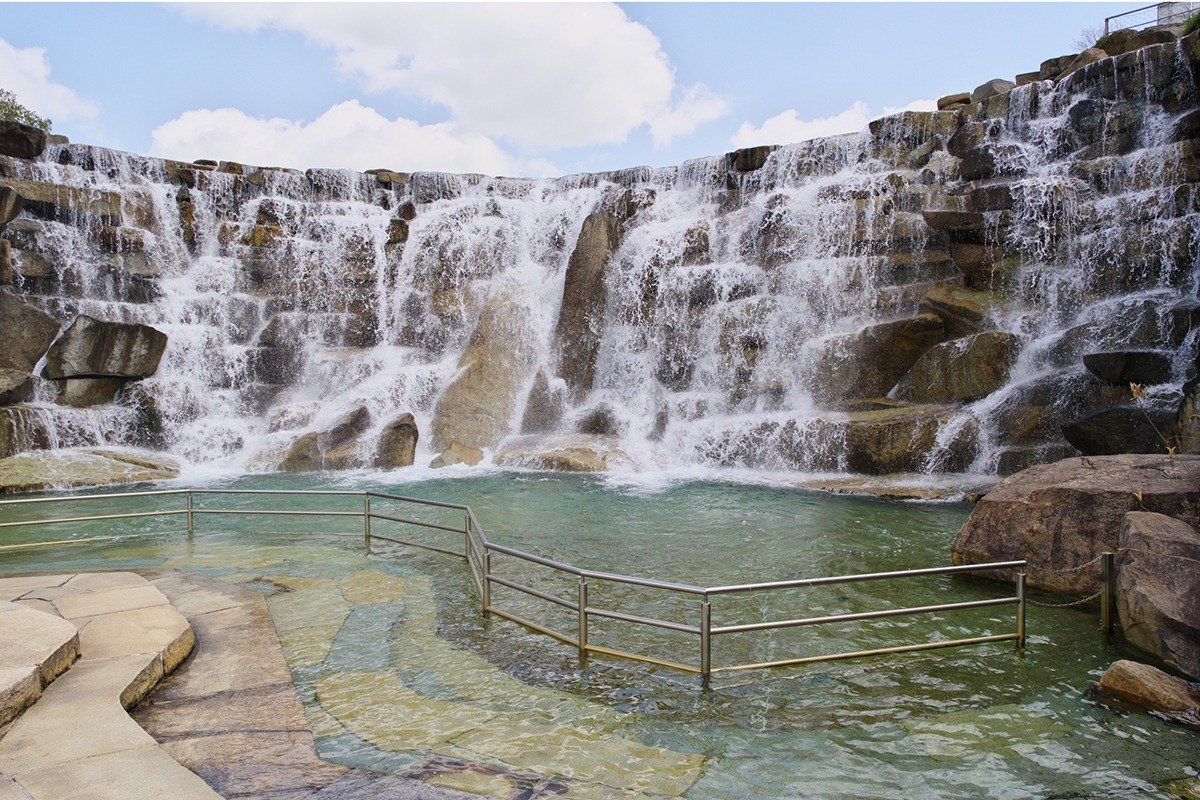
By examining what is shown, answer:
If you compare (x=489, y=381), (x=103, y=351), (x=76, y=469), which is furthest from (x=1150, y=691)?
(x=103, y=351)

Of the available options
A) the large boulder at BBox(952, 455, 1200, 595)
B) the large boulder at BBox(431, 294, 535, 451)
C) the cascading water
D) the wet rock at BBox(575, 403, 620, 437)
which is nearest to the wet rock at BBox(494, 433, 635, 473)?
the cascading water

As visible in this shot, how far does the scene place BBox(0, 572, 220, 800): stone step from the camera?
427 cm

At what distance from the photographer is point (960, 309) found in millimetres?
20859

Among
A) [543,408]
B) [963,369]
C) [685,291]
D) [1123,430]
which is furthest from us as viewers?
[685,291]

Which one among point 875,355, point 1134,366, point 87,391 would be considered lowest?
point 87,391

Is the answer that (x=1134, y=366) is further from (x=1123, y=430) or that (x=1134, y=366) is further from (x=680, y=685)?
(x=680, y=685)

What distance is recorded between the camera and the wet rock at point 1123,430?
14.3m

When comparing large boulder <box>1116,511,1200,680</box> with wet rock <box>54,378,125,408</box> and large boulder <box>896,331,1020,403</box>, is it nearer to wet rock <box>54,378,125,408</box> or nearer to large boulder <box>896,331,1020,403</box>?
large boulder <box>896,331,1020,403</box>

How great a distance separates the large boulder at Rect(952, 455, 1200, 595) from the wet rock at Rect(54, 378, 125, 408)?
22819mm

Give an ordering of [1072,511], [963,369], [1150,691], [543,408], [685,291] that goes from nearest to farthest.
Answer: [1150,691] → [1072,511] → [963,369] → [543,408] → [685,291]

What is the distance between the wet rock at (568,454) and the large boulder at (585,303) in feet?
9.40

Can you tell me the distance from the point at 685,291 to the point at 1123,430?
1362 cm

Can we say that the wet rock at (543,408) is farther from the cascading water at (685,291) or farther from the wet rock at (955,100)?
the wet rock at (955,100)

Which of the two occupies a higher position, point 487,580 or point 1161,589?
point 1161,589
